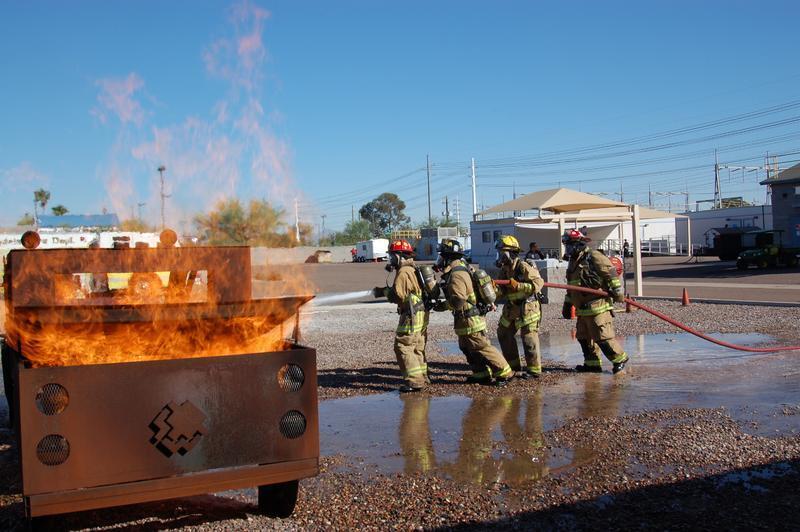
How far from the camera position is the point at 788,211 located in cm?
3875

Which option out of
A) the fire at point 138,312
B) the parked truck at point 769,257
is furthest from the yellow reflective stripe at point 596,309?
the parked truck at point 769,257

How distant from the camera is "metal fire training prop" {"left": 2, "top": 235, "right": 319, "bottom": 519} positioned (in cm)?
411

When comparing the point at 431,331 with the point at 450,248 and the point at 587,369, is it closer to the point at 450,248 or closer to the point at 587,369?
the point at 587,369

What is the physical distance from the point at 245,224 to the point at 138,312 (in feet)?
4.06

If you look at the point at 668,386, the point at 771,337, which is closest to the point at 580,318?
the point at 668,386

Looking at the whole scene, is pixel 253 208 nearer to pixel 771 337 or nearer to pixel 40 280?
pixel 40 280

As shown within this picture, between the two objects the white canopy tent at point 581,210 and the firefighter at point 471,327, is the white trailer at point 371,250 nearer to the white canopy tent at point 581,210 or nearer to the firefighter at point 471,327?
the white canopy tent at point 581,210

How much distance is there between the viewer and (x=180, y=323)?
4863mm

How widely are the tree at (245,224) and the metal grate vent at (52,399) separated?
1.83 metres

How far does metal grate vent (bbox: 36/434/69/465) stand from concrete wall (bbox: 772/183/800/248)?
3931 centimetres

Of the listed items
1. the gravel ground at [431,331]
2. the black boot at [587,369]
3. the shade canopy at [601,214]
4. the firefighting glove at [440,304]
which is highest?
the shade canopy at [601,214]

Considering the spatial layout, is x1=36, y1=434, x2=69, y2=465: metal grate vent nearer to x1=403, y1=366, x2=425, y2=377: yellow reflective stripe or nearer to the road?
x1=403, y1=366, x2=425, y2=377: yellow reflective stripe

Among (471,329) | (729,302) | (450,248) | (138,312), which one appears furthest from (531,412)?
(729,302)

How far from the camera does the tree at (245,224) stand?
5.69m
